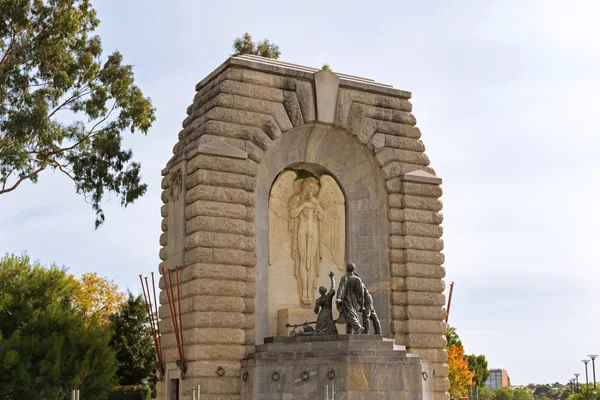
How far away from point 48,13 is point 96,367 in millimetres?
11528

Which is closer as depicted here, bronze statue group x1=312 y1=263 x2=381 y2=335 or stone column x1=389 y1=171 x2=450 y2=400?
bronze statue group x1=312 y1=263 x2=381 y2=335

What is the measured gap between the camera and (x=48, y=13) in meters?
25.5

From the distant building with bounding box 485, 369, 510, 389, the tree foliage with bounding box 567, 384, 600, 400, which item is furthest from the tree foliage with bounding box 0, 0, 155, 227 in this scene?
the distant building with bounding box 485, 369, 510, 389

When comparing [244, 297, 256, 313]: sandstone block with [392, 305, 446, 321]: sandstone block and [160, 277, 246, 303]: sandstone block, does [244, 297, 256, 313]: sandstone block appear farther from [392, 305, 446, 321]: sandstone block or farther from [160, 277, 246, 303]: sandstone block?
[392, 305, 446, 321]: sandstone block

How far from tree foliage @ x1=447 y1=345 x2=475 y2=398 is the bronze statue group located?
27.1 metres

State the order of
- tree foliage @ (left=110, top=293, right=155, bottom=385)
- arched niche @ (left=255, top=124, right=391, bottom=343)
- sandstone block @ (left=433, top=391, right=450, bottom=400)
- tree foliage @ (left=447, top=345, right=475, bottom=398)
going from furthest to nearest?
tree foliage @ (left=447, top=345, right=475, bottom=398), tree foliage @ (left=110, top=293, right=155, bottom=385), arched niche @ (left=255, top=124, right=391, bottom=343), sandstone block @ (left=433, top=391, right=450, bottom=400)

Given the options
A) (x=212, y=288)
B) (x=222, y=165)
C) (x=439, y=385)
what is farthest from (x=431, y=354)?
(x=222, y=165)

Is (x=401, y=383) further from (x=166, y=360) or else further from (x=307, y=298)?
(x=166, y=360)

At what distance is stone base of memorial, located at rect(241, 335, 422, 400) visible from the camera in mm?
17078

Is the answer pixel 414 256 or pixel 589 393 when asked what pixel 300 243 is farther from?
pixel 589 393

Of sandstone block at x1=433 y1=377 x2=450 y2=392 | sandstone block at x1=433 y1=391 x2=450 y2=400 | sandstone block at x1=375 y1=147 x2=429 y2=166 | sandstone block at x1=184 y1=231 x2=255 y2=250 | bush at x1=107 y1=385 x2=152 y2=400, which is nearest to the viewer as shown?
sandstone block at x1=184 y1=231 x2=255 y2=250

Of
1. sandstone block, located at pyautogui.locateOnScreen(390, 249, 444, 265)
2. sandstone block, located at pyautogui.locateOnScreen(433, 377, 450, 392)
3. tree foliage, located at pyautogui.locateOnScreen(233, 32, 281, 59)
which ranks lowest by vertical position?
sandstone block, located at pyautogui.locateOnScreen(433, 377, 450, 392)

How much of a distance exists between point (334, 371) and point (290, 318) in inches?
144

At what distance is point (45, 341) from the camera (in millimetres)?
22656
